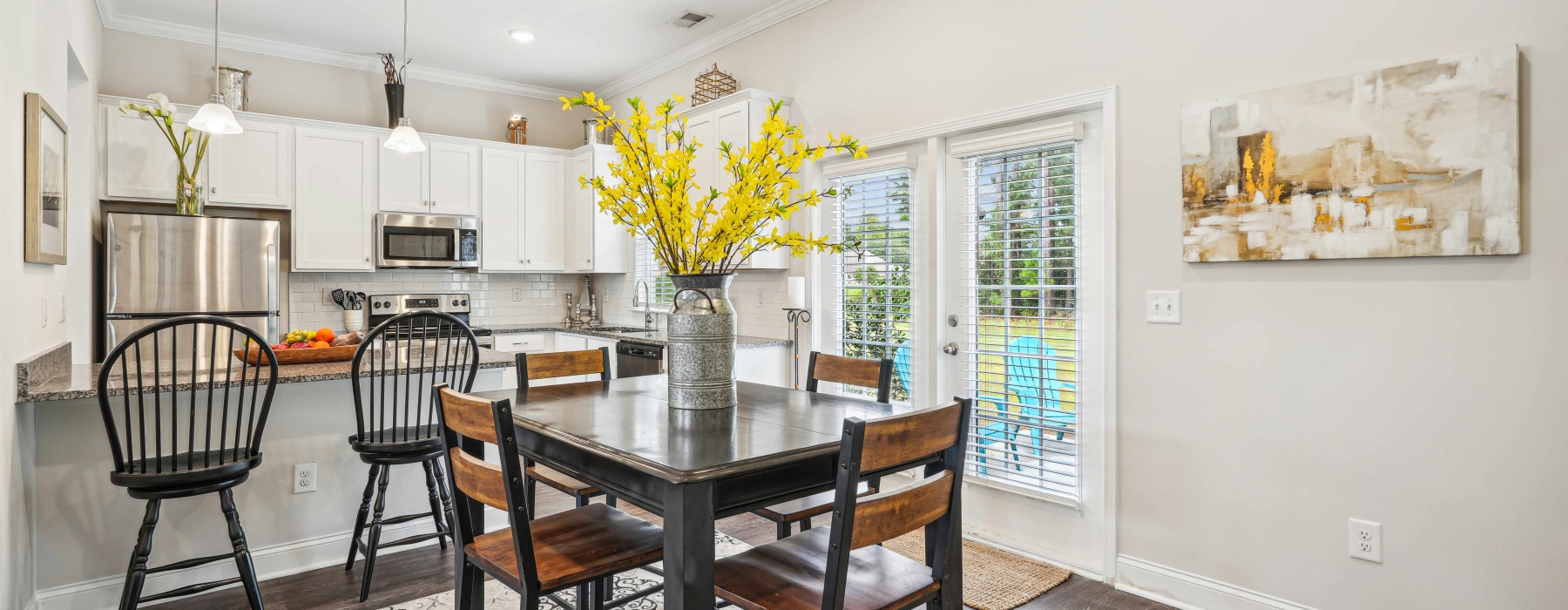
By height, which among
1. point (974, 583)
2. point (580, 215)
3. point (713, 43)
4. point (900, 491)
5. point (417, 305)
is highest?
point (713, 43)

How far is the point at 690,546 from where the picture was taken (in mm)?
1391

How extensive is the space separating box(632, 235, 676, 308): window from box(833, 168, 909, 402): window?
69.3 inches

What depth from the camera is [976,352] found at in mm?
3359

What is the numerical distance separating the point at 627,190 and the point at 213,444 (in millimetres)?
1891

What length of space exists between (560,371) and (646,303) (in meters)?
2.64

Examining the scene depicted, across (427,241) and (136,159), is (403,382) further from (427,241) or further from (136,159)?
(136,159)

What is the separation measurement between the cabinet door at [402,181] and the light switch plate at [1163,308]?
4.49 meters

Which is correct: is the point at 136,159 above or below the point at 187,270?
above

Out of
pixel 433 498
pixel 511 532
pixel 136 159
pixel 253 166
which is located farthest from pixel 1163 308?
pixel 136 159

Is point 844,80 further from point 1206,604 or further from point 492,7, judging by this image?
point 1206,604

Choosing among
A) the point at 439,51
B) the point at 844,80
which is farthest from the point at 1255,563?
the point at 439,51

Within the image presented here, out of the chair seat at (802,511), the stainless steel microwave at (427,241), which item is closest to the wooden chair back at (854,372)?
the chair seat at (802,511)

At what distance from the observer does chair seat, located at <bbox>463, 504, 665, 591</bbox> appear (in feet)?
5.39

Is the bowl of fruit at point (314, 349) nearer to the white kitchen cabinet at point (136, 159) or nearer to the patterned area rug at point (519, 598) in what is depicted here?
the patterned area rug at point (519, 598)
